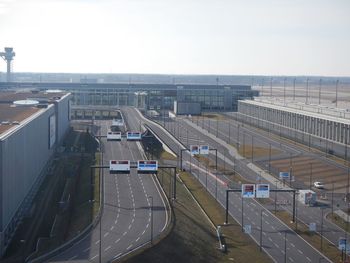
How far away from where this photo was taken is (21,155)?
29.5 m

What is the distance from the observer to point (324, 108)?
56000mm

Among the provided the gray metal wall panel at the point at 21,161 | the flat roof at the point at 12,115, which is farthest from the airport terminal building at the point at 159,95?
the gray metal wall panel at the point at 21,161

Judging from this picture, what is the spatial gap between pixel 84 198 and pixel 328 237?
12.7m

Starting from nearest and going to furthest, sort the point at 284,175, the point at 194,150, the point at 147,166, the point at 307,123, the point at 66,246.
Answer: the point at 66,246 → the point at 147,166 → the point at 284,175 → the point at 194,150 → the point at 307,123

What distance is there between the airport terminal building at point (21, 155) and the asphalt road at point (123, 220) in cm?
401

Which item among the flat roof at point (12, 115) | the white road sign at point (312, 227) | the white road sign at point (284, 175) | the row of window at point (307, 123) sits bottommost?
the white road sign at point (312, 227)

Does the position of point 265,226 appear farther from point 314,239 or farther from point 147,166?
point 147,166

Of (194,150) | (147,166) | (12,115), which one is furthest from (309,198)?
(12,115)

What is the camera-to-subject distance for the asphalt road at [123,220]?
68.6 ft

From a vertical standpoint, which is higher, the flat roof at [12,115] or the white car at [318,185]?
the flat roof at [12,115]

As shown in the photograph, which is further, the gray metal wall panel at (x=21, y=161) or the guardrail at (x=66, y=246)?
Result: the gray metal wall panel at (x=21, y=161)

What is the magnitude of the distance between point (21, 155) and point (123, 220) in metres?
6.99

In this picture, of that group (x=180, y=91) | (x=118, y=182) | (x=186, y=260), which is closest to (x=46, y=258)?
(x=186, y=260)

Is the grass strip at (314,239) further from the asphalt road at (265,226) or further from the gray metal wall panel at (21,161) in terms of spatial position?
the gray metal wall panel at (21,161)
